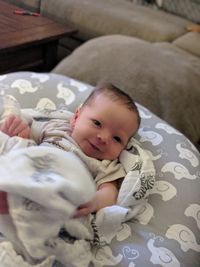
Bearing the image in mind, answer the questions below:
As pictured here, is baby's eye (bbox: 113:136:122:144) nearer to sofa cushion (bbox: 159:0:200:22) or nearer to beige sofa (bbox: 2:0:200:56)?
beige sofa (bbox: 2:0:200:56)

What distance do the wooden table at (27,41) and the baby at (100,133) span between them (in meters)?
0.80

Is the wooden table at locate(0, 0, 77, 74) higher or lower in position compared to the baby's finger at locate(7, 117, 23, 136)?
lower

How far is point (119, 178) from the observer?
3.23 ft

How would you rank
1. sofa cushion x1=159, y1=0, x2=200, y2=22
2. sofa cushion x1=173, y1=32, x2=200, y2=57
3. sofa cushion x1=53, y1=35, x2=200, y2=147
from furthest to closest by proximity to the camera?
sofa cushion x1=159, y1=0, x2=200, y2=22, sofa cushion x1=173, y1=32, x2=200, y2=57, sofa cushion x1=53, y1=35, x2=200, y2=147

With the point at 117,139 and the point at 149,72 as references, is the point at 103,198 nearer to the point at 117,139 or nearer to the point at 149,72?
the point at 117,139

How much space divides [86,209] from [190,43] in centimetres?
143

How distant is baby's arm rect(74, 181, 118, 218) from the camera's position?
83cm

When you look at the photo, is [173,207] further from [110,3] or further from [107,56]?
[110,3]

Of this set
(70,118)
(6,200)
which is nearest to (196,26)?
(70,118)

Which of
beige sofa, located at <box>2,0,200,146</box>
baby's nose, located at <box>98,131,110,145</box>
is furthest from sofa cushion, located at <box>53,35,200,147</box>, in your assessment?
baby's nose, located at <box>98,131,110,145</box>

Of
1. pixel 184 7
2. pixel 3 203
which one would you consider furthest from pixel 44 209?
pixel 184 7

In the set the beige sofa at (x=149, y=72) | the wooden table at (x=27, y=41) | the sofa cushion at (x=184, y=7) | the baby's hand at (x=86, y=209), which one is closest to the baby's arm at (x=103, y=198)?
the baby's hand at (x=86, y=209)

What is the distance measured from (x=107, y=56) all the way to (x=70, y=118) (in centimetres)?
49

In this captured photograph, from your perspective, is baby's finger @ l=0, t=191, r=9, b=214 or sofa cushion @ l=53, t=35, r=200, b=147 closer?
baby's finger @ l=0, t=191, r=9, b=214
